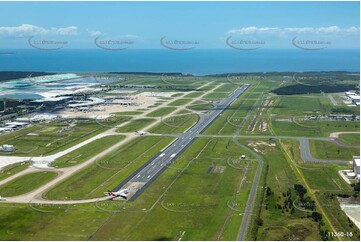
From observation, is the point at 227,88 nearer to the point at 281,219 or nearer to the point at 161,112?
the point at 161,112

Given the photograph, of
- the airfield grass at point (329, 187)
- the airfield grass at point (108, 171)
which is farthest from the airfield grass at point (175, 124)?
the airfield grass at point (329, 187)

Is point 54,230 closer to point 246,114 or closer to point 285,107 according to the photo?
point 246,114

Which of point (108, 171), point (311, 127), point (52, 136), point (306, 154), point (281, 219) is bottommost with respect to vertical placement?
point (281, 219)

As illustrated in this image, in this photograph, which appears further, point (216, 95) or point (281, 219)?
point (216, 95)

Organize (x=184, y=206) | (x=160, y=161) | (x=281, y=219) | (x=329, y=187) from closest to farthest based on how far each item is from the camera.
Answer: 1. (x=281, y=219)
2. (x=184, y=206)
3. (x=329, y=187)
4. (x=160, y=161)

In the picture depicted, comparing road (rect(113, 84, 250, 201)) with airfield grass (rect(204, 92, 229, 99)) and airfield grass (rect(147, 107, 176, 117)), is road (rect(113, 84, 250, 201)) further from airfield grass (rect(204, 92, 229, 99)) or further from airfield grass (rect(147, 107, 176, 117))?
airfield grass (rect(204, 92, 229, 99))

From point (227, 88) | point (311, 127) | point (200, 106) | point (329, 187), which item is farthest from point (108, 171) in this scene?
point (227, 88)
